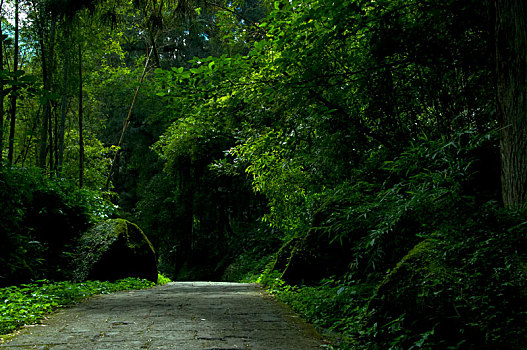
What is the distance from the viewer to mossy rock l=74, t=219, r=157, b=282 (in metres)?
8.03

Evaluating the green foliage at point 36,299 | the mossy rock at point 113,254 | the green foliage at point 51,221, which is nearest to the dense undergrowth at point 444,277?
the green foliage at point 36,299

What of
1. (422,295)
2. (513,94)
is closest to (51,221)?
(422,295)

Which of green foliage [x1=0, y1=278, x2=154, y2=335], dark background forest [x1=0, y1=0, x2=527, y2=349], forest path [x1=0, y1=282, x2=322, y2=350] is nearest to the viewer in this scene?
dark background forest [x1=0, y1=0, x2=527, y2=349]

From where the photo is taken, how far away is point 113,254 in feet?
27.0

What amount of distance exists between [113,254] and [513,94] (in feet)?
24.5

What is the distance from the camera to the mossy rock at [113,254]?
26.3ft

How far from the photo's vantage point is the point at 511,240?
8.70 feet

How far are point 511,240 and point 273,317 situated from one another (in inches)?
98.5

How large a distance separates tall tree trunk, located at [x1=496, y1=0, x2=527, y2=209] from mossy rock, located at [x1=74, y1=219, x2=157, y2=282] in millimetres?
7192

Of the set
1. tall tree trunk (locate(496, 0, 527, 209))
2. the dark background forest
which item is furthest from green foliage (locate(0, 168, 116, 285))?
tall tree trunk (locate(496, 0, 527, 209))

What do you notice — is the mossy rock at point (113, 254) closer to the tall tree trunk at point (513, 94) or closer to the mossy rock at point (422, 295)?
the mossy rock at point (422, 295)

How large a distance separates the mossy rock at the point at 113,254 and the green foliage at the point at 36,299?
64 cm

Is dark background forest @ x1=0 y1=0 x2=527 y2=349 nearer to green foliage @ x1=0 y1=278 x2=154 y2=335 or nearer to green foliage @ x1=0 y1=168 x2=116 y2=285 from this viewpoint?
green foliage @ x1=0 y1=168 x2=116 y2=285

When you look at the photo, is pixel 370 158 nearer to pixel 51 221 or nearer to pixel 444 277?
pixel 444 277
